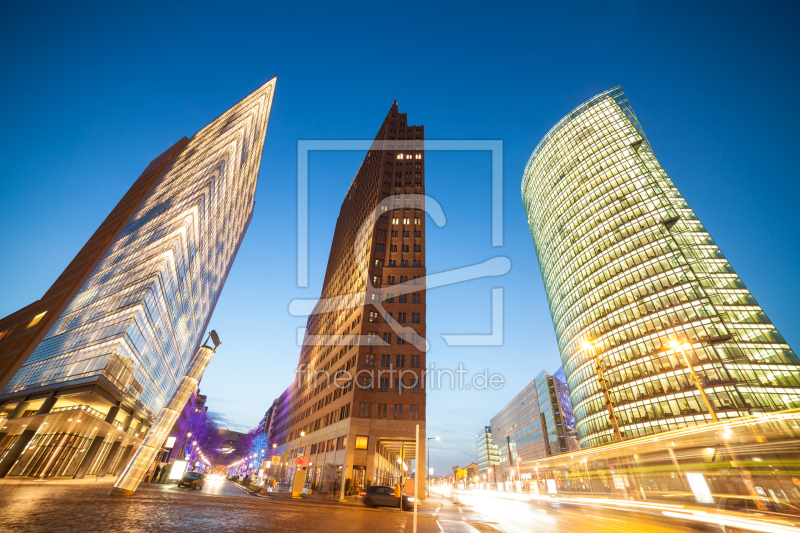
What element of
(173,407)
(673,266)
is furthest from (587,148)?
(173,407)

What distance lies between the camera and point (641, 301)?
7250cm

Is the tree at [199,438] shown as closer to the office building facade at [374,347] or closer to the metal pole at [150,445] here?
the office building facade at [374,347]

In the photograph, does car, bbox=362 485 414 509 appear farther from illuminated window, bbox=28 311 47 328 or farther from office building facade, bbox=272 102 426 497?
illuminated window, bbox=28 311 47 328

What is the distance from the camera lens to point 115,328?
3850 cm

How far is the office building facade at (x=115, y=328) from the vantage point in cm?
3484

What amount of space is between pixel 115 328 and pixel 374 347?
32.5 m

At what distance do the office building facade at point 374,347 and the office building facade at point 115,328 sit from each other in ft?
74.2

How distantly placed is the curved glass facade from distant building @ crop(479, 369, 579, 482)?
3024 cm

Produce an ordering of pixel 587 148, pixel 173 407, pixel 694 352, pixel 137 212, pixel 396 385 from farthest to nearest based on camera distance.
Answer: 1. pixel 587 148
2. pixel 137 212
3. pixel 694 352
4. pixel 396 385
5. pixel 173 407

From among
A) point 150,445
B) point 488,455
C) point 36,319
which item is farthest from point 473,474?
point 150,445

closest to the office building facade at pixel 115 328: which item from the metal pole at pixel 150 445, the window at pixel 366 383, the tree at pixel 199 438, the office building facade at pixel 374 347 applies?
the tree at pixel 199 438

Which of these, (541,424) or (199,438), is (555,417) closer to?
(541,424)

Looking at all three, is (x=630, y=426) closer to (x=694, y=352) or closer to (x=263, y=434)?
(x=694, y=352)

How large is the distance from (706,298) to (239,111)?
104m
